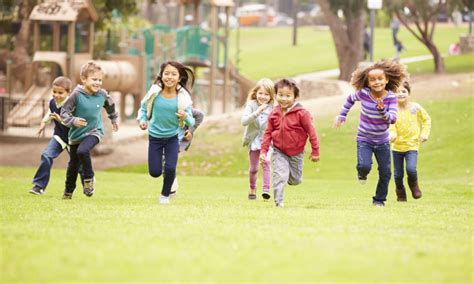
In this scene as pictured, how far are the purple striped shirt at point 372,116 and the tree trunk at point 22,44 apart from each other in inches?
885

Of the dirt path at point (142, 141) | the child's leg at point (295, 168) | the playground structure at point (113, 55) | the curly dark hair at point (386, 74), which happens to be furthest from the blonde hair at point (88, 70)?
the playground structure at point (113, 55)

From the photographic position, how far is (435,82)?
117 feet

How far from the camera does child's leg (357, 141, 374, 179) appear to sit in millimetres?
13305

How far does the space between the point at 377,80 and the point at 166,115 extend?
2470 millimetres

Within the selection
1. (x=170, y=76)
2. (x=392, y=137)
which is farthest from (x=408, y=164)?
(x=170, y=76)

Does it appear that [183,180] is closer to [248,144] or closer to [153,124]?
[248,144]

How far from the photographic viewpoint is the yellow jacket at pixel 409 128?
572 inches

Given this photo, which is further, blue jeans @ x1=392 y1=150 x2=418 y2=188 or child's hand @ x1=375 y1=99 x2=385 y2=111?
blue jeans @ x1=392 y1=150 x2=418 y2=188

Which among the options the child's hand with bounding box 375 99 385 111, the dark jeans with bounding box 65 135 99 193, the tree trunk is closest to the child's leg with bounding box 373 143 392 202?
→ the child's hand with bounding box 375 99 385 111

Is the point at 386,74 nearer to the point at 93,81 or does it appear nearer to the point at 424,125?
the point at 424,125

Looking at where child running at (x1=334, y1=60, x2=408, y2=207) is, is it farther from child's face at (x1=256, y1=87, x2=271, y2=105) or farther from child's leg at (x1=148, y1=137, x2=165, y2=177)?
child's leg at (x1=148, y1=137, x2=165, y2=177)

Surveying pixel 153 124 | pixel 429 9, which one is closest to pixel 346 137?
pixel 429 9

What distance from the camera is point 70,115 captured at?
13164 mm

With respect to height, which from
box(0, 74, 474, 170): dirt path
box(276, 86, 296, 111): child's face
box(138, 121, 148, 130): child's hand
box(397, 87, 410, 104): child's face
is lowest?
box(0, 74, 474, 170): dirt path
